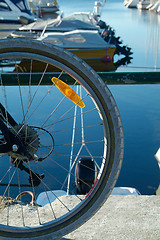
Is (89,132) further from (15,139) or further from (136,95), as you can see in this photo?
(15,139)

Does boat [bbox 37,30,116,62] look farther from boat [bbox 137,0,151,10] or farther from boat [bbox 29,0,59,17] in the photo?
boat [bbox 137,0,151,10]

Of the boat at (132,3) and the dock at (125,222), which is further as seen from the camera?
the boat at (132,3)

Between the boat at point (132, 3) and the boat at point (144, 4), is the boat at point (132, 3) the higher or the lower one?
the higher one

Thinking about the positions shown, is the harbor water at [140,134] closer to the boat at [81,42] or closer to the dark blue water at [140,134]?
the dark blue water at [140,134]

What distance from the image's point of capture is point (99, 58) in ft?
57.9

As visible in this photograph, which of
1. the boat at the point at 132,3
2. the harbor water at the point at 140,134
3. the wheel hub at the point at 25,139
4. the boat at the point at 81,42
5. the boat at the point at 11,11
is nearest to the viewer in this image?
the wheel hub at the point at 25,139

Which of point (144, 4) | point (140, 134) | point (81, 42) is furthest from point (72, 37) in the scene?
point (144, 4)

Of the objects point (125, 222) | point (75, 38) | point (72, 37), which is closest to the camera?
point (125, 222)

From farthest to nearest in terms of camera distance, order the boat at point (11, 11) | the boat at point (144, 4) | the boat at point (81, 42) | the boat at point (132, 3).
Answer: the boat at point (132, 3), the boat at point (144, 4), the boat at point (11, 11), the boat at point (81, 42)

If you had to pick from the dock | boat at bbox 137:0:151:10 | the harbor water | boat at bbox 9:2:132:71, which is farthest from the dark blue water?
boat at bbox 137:0:151:10

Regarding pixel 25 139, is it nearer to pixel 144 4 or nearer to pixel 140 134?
pixel 140 134

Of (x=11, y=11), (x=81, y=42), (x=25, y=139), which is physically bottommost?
(x=25, y=139)

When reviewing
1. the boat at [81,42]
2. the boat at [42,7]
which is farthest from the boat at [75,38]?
the boat at [42,7]

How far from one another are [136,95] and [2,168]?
7564 mm
